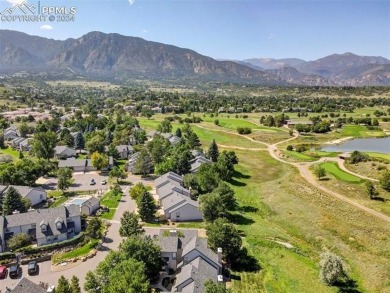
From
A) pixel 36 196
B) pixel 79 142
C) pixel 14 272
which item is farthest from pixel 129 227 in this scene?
pixel 79 142

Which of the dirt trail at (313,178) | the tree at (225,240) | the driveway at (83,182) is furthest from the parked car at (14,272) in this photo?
the dirt trail at (313,178)

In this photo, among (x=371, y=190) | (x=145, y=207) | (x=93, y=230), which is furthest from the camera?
(x=371, y=190)

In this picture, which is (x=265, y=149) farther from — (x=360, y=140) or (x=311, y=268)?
(x=311, y=268)

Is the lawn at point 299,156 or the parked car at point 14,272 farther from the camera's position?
the lawn at point 299,156

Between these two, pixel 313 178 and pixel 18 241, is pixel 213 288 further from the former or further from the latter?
pixel 313 178

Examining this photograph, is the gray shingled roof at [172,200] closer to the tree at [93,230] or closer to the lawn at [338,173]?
the tree at [93,230]

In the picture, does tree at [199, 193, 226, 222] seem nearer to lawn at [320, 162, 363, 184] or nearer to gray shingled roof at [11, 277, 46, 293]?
gray shingled roof at [11, 277, 46, 293]
